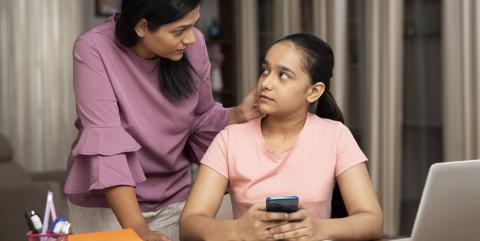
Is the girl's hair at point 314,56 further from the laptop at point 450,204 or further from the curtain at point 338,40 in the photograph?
the curtain at point 338,40

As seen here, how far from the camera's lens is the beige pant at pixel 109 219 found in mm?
1810

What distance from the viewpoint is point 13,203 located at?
397 cm

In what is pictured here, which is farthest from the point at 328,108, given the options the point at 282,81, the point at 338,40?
the point at 338,40

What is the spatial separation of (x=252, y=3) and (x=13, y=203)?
7.94 ft

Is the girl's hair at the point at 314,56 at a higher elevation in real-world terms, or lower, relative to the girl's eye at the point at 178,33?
lower

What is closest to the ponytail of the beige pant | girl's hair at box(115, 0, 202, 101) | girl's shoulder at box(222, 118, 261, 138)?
girl's shoulder at box(222, 118, 261, 138)

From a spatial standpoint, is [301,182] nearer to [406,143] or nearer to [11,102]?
[406,143]

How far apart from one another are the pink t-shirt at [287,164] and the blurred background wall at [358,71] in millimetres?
2063

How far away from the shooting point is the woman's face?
1700mm

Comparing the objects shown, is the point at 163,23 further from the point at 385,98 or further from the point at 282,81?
the point at 385,98

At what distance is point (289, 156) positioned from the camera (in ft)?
5.62

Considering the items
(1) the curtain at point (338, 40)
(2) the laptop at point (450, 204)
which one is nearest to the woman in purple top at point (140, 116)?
(2) the laptop at point (450, 204)

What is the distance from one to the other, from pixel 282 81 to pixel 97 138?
448mm

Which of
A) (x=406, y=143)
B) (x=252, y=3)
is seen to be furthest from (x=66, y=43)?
(x=406, y=143)
